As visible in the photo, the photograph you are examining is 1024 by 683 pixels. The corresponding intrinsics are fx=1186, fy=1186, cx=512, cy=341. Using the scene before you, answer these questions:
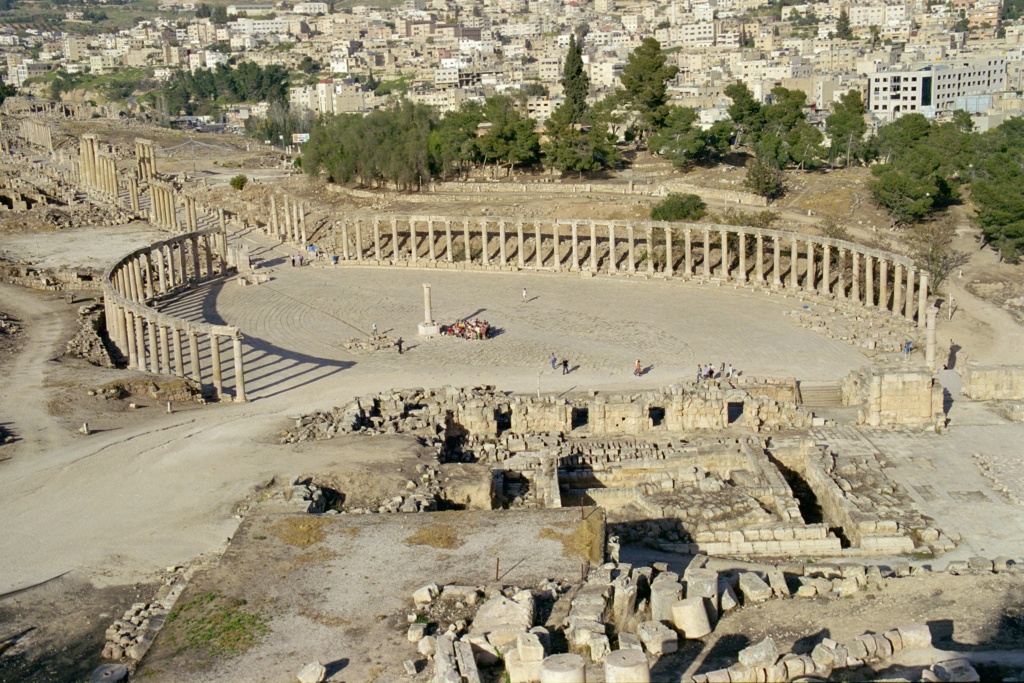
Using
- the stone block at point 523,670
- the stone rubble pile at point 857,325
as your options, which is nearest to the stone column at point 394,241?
the stone rubble pile at point 857,325

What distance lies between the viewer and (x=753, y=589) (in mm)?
23812

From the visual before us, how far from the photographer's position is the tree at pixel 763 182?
230 feet

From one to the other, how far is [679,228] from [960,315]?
16070 millimetres

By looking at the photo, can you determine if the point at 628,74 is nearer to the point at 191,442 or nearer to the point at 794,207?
the point at 794,207

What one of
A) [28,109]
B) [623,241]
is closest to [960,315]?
[623,241]

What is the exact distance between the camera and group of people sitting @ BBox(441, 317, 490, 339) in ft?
168

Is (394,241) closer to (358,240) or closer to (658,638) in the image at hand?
(358,240)

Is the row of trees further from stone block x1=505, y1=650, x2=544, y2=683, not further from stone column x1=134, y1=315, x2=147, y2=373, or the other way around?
stone block x1=505, y1=650, x2=544, y2=683

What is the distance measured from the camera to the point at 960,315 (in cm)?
5203

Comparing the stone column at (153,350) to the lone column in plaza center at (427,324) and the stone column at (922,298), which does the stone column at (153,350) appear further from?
the stone column at (922,298)

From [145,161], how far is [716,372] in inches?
2683

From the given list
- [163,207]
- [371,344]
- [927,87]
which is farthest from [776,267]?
[927,87]

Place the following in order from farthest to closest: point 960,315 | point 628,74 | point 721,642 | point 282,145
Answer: point 282,145
point 628,74
point 960,315
point 721,642

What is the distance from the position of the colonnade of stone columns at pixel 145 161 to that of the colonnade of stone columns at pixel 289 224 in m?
23.0
